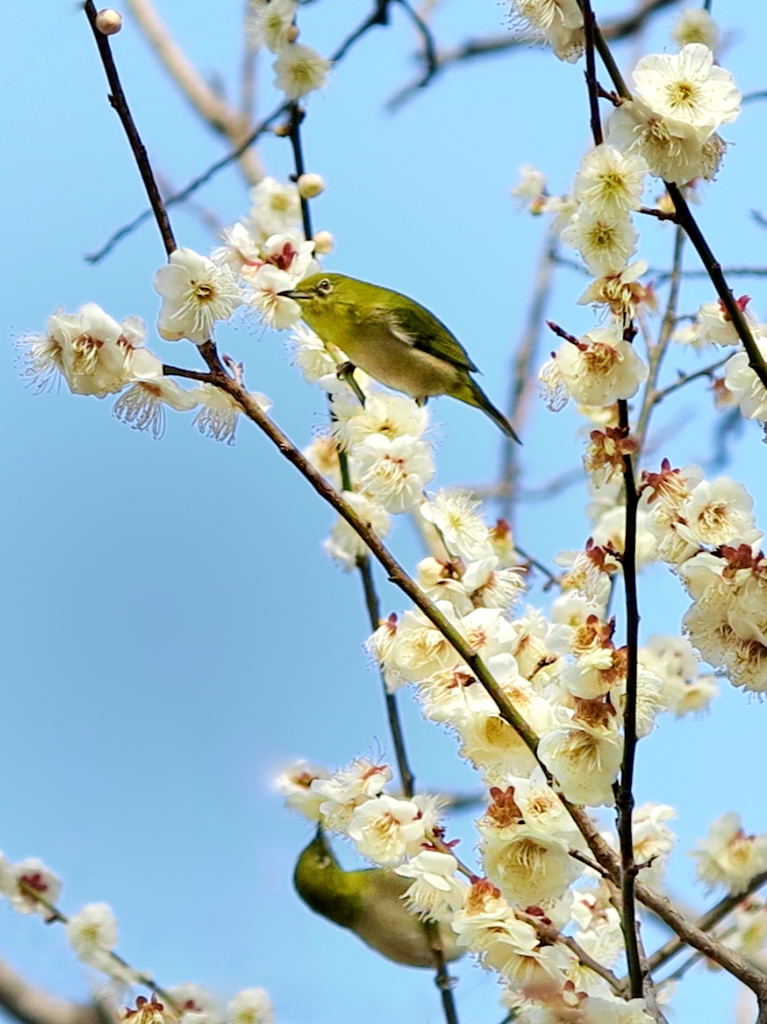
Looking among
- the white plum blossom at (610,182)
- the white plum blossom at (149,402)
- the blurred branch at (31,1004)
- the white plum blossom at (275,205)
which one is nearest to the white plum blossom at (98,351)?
the white plum blossom at (149,402)

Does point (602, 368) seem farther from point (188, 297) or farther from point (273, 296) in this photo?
point (273, 296)

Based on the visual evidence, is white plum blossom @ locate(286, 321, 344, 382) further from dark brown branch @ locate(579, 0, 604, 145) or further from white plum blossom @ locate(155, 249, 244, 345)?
dark brown branch @ locate(579, 0, 604, 145)

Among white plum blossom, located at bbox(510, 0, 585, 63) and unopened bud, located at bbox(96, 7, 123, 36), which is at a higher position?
white plum blossom, located at bbox(510, 0, 585, 63)

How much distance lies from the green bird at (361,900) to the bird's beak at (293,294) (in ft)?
2.96

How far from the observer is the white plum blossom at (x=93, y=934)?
5.74ft

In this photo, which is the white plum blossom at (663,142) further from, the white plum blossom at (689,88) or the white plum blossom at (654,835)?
the white plum blossom at (654,835)

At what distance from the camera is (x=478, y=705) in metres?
1.07

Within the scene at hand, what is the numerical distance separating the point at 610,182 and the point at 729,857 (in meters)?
1.18

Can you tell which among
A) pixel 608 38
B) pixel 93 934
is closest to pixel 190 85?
pixel 608 38

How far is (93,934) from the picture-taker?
5.93ft

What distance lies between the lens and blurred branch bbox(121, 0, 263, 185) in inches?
162

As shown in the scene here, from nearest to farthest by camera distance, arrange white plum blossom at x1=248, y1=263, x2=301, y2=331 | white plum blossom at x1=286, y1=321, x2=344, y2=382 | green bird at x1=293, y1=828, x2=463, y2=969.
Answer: white plum blossom at x1=248, y1=263, x2=301, y2=331, white plum blossom at x1=286, y1=321, x2=344, y2=382, green bird at x1=293, y1=828, x2=463, y2=969

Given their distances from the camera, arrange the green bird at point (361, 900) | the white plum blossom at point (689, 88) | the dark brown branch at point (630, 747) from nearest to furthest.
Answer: the dark brown branch at point (630, 747) < the white plum blossom at point (689, 88) < the green bird at point (361, 900)

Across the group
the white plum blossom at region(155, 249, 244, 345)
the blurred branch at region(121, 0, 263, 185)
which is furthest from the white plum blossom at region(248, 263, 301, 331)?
the blurred branch at region(121, 0, 263, 185)
